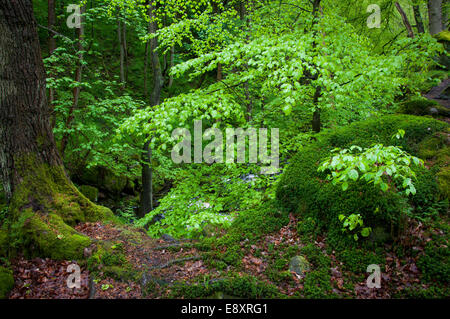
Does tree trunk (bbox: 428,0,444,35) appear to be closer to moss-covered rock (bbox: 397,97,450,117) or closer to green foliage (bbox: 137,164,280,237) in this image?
moss-covered rock (bbox: 397,97,450,117)

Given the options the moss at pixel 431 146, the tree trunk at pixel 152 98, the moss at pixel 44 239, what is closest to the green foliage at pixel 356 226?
the moss at pixel 431 146

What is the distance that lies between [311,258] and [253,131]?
3323mm

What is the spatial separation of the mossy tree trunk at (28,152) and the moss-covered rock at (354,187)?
3.49 meters

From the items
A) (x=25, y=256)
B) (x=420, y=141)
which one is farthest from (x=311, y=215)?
(x=25, y=256)

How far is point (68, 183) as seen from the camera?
15.5ft

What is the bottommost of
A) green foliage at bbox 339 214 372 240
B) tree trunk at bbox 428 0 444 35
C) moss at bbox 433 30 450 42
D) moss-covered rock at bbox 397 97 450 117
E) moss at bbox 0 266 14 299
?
→ moss at bbox 0 266 14 299

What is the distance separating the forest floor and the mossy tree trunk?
1.04 ft

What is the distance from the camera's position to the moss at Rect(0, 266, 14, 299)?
303cm

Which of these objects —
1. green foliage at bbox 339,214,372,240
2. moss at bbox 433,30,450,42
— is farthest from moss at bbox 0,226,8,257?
moss at bbox 433,30,450,42

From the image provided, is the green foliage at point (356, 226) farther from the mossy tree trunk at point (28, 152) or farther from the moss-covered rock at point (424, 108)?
the moss-covered rock at point (424, 108)

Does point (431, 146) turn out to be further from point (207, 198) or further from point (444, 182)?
point (207, 198)

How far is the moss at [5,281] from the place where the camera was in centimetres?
303
